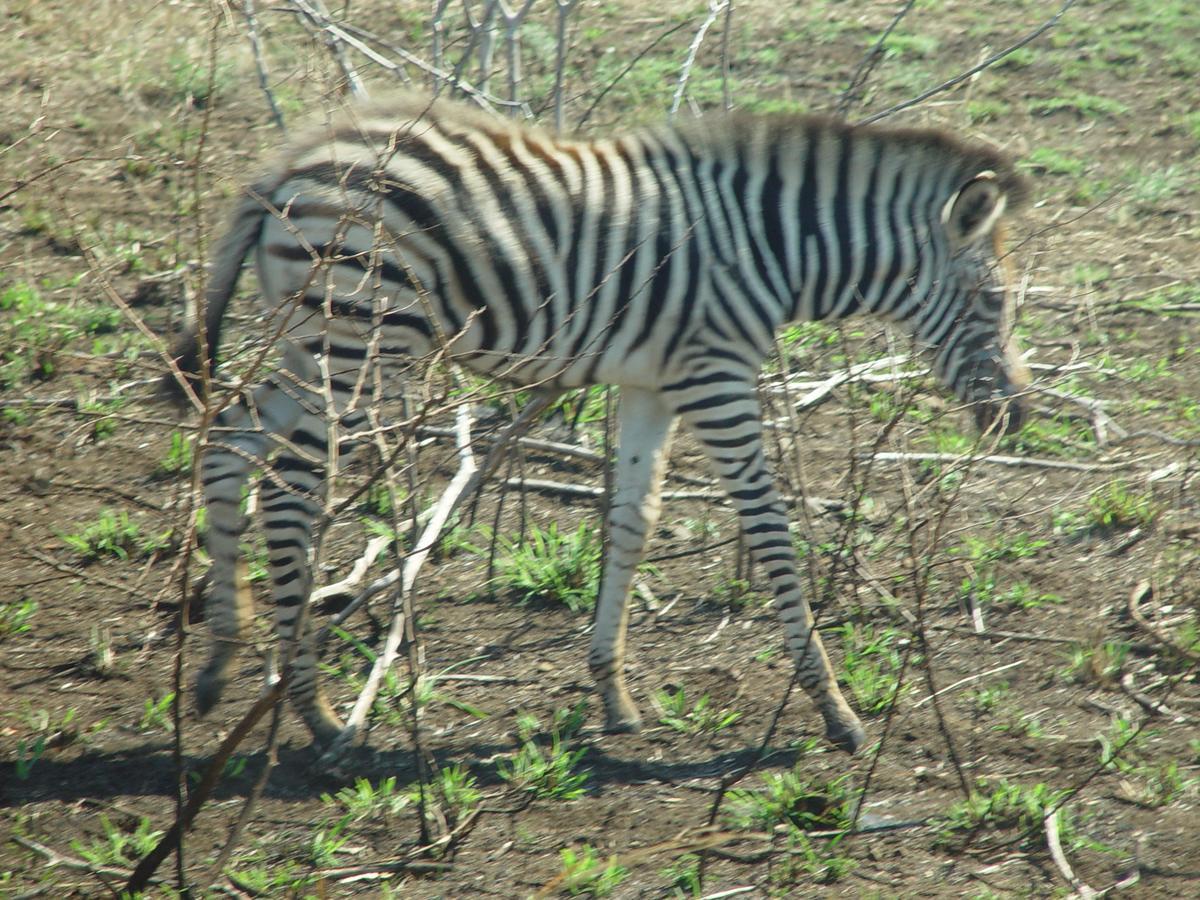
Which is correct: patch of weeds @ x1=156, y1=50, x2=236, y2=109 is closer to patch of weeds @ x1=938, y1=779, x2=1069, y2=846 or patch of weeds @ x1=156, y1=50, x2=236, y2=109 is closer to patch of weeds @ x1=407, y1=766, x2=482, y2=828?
patch of weeds @ x1=407, y1=766, x2=482, y2=828

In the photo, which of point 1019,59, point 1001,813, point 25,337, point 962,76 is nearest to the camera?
point 1001,813

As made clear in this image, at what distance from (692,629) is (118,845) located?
8.57 feet

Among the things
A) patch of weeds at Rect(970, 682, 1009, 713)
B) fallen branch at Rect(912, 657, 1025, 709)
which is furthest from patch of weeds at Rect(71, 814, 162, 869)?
patch of weeds at Rect(970, 682, 1009, 713)

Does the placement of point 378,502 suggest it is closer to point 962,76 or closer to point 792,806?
point 792,806

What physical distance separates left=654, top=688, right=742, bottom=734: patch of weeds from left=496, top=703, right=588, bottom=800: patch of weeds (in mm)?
352

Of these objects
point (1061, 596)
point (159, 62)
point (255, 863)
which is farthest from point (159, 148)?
A: point (1061, 596)

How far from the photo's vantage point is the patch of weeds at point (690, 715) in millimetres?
5086

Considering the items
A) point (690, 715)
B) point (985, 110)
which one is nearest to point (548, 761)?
point (690, 715)

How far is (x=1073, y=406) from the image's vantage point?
23.5 ft

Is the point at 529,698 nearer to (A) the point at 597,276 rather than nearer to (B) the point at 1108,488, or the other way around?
(A) the point at 597,276

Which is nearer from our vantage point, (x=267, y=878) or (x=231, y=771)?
(x=267, y=878)

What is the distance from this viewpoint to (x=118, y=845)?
4.23 metres

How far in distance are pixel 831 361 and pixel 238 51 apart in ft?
18.9

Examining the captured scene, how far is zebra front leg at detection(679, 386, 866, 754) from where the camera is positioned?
4957 mm
